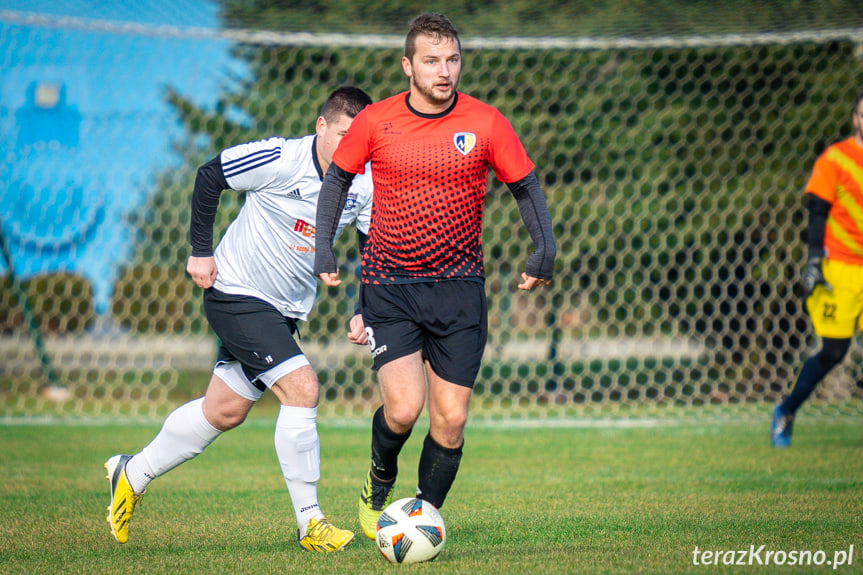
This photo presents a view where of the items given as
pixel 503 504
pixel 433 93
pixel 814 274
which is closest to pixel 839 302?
pixel 814 274

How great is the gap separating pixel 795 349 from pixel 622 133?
10.6ft

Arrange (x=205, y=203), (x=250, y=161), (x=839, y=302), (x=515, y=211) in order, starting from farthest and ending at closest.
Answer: (x=515, y=211)
(x=839, y=302)
(x=205, y=203)
(x=250, y=161)

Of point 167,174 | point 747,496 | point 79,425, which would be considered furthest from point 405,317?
point 167,174

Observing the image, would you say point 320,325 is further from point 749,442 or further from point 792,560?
Result: point 792,560

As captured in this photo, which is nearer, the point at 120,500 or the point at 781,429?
the point at 120,500

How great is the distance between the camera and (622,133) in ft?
34.7

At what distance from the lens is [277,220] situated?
4195 millimetres

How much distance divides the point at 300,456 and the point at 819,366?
4.22 metres

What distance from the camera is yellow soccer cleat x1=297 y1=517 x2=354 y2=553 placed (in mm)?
3588

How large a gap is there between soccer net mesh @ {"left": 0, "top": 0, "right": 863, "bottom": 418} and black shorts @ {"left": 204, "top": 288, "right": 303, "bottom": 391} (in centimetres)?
595

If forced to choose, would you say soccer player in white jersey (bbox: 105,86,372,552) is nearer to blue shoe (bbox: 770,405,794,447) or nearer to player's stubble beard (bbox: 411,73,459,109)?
player's stubble beard (bbox: 411,73,459,109)

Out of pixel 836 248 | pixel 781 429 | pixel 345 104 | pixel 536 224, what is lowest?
pixel 781 429

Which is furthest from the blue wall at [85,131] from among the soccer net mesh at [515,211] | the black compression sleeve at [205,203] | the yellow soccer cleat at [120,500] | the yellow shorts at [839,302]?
the yellow shorts at [839,302]

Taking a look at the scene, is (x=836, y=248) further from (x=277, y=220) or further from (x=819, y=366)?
(x=277, y=220)
